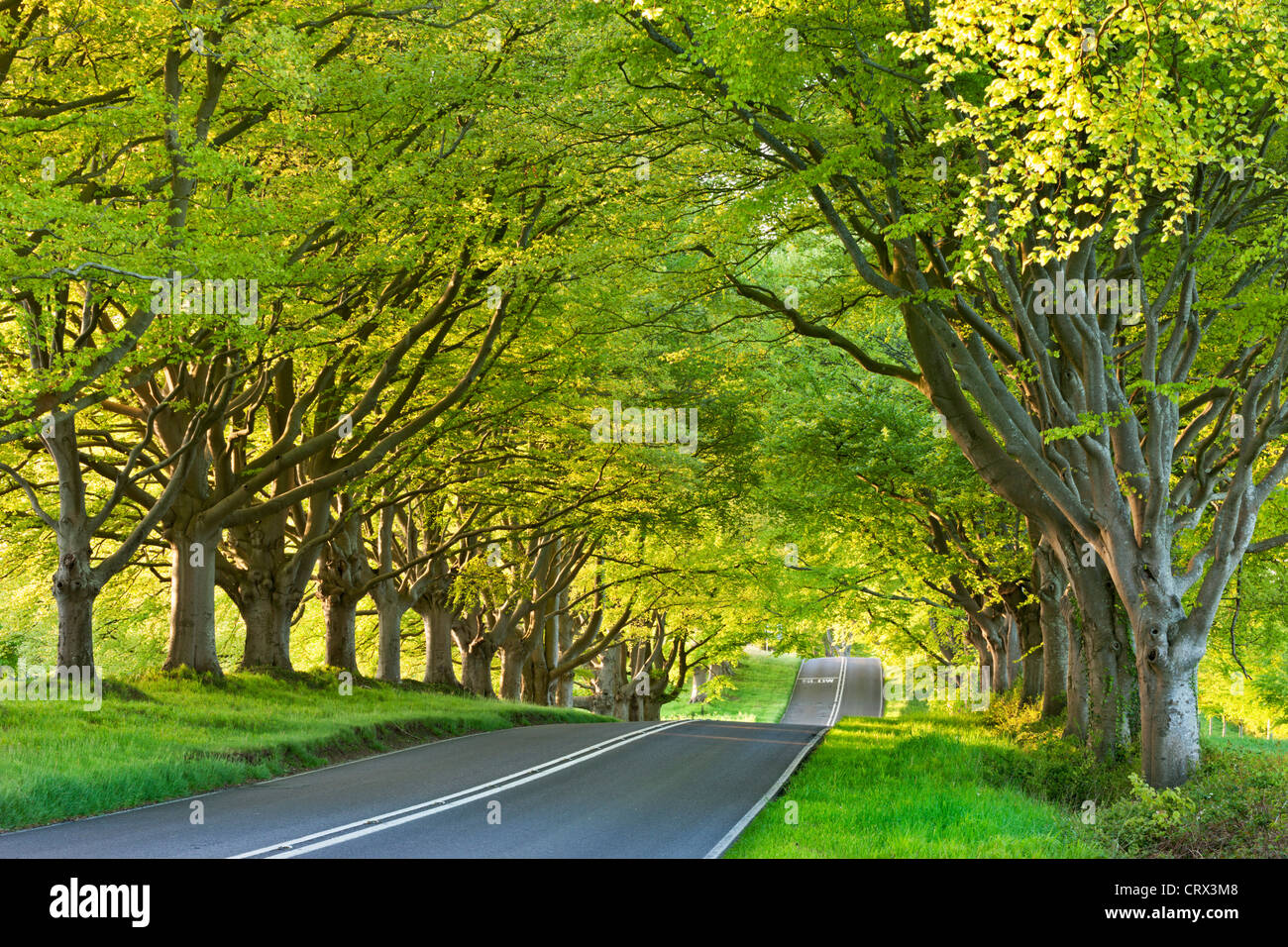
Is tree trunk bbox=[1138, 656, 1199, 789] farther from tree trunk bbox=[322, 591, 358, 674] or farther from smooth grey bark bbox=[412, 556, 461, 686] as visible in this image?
smooth grey bark bbox=[412, 556, 461, 686]

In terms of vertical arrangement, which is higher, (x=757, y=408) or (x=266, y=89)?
(x=266, y=89)

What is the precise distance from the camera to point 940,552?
989 inches

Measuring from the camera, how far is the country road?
8.69 metres

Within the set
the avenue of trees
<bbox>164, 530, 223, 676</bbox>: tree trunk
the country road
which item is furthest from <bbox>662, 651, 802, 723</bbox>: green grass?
<bbox>164, 530, 223, 676</bbox>: tree trunk

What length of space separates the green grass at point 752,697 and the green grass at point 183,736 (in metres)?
25.5

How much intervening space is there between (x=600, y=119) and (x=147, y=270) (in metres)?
6.19

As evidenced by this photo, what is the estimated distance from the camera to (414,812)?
1071 centimetres

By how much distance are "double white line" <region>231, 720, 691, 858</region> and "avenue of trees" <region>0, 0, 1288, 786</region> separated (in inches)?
269

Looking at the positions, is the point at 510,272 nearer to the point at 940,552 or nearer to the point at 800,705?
the point at 940,552

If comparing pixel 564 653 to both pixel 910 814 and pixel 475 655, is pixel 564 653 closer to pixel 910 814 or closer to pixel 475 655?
pixel 475 655

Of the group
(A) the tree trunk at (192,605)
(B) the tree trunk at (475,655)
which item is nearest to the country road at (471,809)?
(A) the tree trunk at (192,605)

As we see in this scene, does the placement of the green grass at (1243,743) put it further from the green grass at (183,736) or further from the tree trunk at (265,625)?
the tree trunk at (265,625)

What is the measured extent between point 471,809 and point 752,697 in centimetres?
5326

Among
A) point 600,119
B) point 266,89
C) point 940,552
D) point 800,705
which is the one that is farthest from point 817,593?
point 800,705
